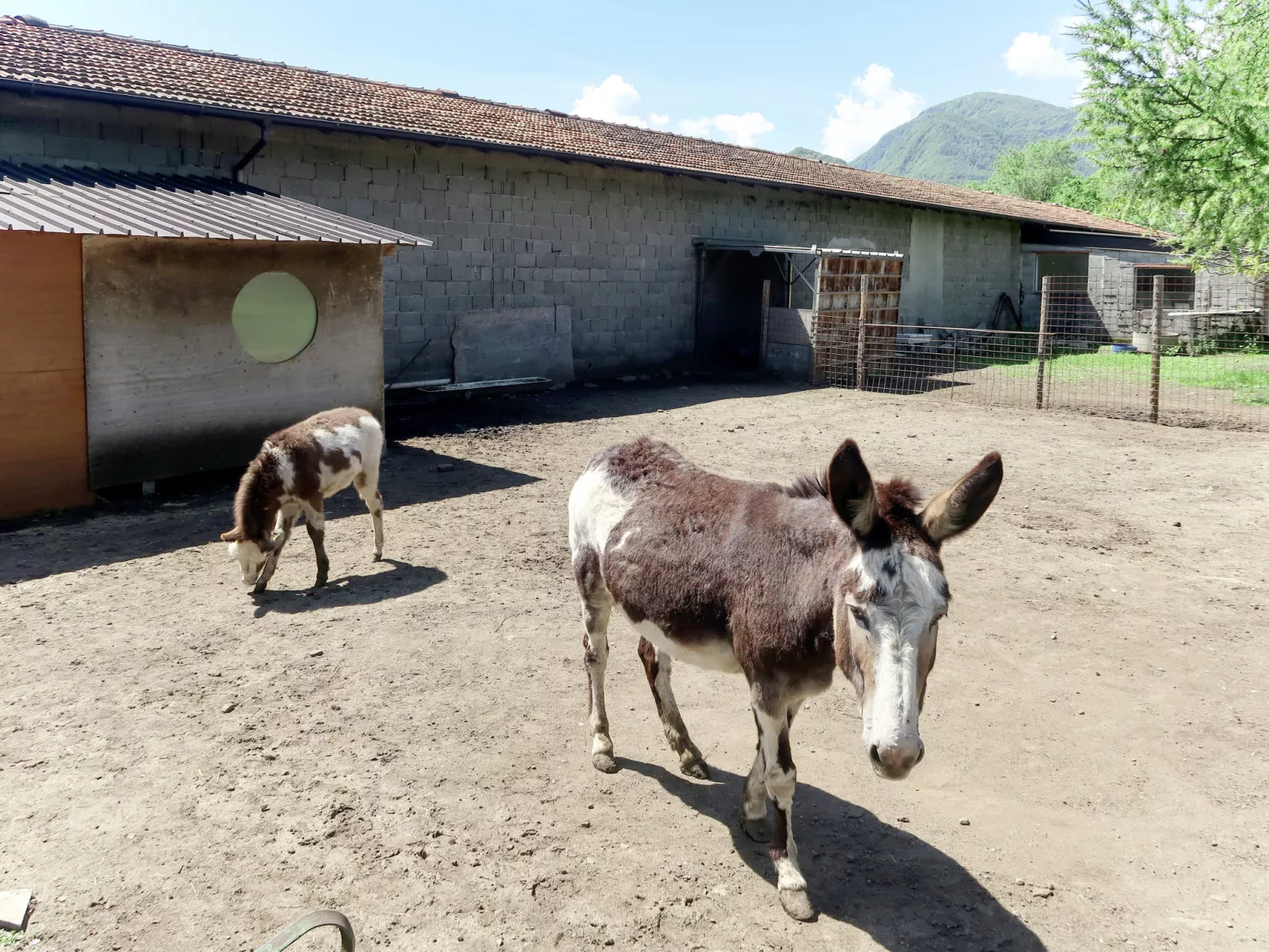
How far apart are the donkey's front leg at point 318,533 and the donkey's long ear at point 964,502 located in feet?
16.8

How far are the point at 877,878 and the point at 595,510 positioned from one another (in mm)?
1832

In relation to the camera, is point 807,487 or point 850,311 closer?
point 807,487

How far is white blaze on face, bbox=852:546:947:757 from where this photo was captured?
2596mm

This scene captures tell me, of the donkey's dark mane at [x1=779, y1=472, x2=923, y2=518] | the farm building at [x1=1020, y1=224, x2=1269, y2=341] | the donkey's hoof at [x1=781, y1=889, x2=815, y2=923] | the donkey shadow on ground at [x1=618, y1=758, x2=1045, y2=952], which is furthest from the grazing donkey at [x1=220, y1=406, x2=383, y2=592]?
the farm building at [x1=1020, y1=224, x2=1269, y2=341]

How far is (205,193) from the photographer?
37.2ft

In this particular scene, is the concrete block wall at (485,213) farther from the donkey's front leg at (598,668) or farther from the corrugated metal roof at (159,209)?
the donkey's front leg at (598,668)

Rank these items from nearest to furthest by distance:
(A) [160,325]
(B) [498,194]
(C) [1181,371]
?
(A) [160,325], (B) [498,194], (C) [1181,371]

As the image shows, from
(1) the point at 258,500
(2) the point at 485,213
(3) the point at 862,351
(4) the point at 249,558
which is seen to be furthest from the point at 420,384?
(4) the point at 249,558

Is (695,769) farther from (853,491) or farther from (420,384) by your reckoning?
(420,384)

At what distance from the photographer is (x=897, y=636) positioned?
267cm

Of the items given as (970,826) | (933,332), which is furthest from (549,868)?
(933,332)

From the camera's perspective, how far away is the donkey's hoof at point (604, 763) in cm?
430

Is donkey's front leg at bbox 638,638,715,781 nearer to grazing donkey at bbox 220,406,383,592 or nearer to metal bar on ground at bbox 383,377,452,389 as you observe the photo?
grazing donkey at bbox 220,406,383,592

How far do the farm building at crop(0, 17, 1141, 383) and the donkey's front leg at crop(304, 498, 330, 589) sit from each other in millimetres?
7176
